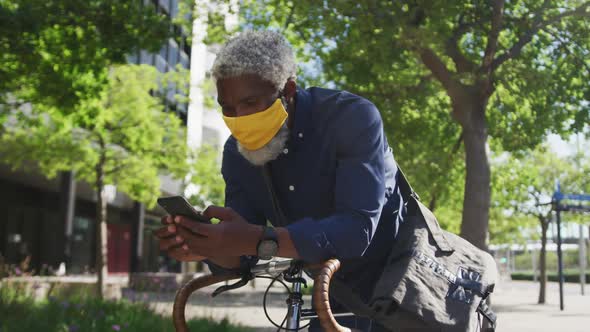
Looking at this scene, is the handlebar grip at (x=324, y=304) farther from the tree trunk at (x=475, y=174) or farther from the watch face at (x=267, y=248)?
the tree trunk at (x=475, y=174)

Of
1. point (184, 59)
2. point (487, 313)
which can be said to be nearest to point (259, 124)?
point (487, 313)

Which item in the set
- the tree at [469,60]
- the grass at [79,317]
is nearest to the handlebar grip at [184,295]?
the grass at [79,317]

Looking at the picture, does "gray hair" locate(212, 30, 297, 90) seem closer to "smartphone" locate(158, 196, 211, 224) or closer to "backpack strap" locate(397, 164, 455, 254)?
"smartphone" locate(158, 196, 211, 224)

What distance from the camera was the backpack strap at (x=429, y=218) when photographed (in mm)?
2088

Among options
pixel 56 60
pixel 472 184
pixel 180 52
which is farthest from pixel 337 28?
pixel 180 52

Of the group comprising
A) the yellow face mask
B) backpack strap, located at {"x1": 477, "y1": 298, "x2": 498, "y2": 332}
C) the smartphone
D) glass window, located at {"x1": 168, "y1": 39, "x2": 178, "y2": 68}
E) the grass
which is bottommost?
the grass

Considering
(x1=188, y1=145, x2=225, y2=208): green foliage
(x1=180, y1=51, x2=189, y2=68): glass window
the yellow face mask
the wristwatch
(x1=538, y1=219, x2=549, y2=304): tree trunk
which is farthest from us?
(x1=180, y1=51, x2=189, y2=68): glass window

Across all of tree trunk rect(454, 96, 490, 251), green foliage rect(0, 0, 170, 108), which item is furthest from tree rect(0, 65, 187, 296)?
tree trunk rect(454, 96, 490, 251)

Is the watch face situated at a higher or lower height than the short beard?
lower

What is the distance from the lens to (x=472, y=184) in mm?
12156

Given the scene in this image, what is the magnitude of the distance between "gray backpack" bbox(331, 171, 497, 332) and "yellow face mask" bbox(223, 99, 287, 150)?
50 centimetres

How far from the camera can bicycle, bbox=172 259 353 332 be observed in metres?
1.68

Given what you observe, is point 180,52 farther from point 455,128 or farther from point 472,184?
point 472,184

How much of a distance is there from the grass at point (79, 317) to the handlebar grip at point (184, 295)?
5.15 metres
